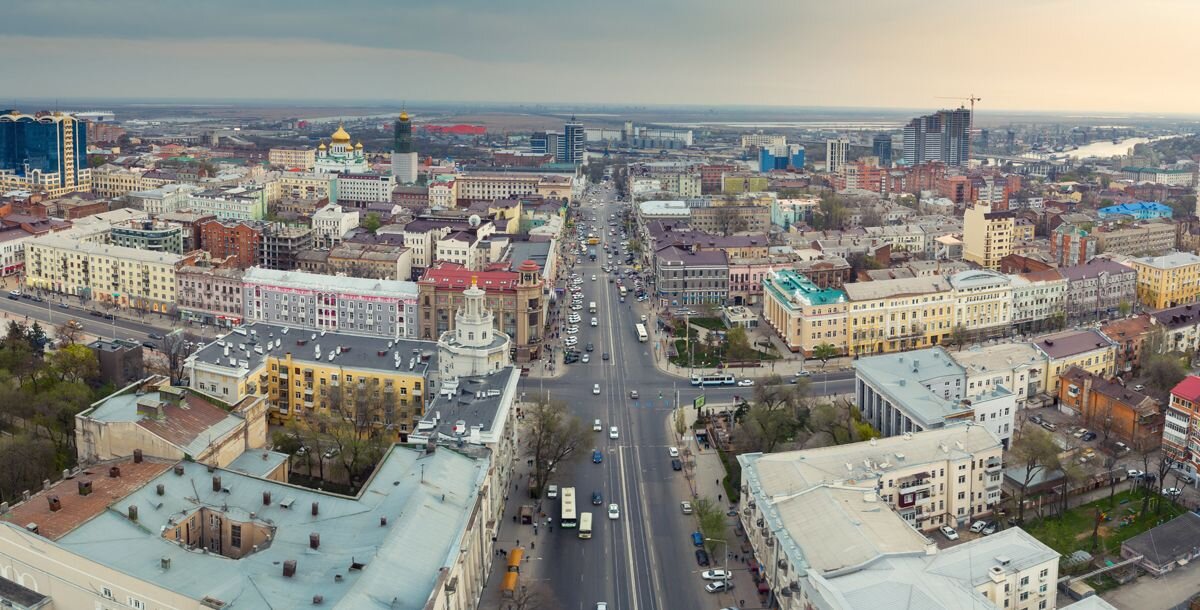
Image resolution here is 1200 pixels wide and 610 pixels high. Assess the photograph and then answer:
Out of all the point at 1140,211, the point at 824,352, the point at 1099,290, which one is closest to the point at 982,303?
the point at 1099,290

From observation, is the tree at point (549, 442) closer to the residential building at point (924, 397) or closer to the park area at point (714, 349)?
the residential building at point (924, 397)

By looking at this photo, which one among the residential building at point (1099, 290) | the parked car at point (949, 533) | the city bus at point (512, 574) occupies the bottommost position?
the city bus at point (512, 574)

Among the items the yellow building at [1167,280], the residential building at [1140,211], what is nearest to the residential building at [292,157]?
the residential building at [1140,211]

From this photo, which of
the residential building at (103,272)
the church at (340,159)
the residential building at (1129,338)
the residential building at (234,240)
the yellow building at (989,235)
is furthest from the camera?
the church at (340,159)

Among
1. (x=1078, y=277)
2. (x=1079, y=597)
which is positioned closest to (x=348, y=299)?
(x=1079, y=597)

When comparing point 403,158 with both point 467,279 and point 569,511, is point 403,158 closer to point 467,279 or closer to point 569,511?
point 467,279

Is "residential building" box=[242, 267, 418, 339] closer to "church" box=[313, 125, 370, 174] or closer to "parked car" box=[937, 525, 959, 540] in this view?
"parked car" box=[937, 525, 959, 540]

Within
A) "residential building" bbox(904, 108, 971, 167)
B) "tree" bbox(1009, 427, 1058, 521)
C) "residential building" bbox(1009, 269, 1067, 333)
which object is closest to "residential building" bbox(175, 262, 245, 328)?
"tree" bbox(1009, 427, 1058, 521)

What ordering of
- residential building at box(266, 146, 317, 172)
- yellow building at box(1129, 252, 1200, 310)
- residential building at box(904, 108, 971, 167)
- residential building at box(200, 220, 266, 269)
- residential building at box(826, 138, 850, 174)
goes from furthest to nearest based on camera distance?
residential building at box(904, 108, 971, 167)
residential building at box(826, 138, 850, 174)
residential building at box(266, 146, 317, 172)
residential building at box(200, 220, 266, 269)
yellow building at box(1129, 252, 1200, 310)
